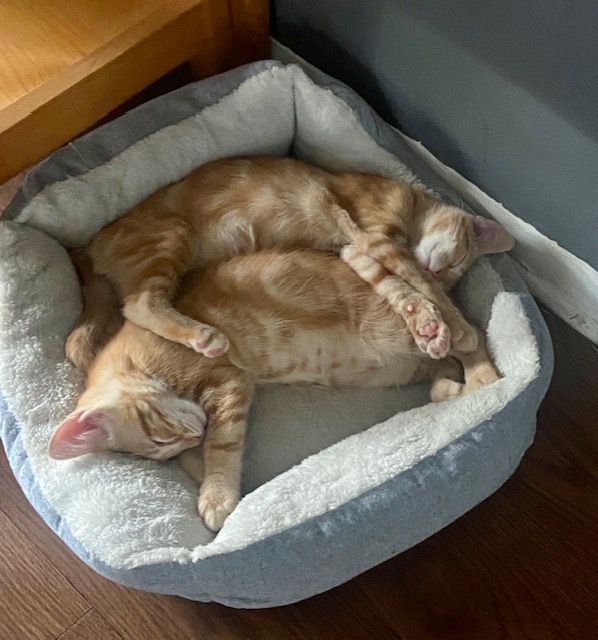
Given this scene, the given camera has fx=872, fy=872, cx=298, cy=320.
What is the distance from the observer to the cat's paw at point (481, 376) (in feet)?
4.54

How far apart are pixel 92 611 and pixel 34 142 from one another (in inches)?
29.8

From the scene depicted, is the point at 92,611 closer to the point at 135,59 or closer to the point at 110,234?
the point at 110,234

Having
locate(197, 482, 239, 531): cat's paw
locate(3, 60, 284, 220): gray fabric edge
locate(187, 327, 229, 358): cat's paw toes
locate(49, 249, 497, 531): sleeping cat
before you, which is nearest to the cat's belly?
locate(49, 249, 497, 531): sleeping cat

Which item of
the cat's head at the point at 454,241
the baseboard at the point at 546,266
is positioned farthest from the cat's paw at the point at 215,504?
the baseboard at the point at 546,266

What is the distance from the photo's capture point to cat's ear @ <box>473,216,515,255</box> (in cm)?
147

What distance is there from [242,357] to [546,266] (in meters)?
0.57

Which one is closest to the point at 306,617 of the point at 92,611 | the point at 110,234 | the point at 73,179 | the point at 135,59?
the point at 92,611

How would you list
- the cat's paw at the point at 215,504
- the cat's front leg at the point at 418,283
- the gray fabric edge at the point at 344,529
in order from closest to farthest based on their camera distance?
the gray fabric edge at the point at 344,529
the cat's paw at the point at 215,504
the cat's front leg at the point at 418,283

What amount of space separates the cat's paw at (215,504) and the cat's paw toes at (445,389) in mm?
362

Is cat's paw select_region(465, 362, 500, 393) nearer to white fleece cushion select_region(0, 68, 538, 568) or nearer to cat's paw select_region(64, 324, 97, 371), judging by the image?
white fleece cushion select_region(0, 68, 538, 568)

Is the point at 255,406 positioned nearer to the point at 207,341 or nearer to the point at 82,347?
the point at 207,341

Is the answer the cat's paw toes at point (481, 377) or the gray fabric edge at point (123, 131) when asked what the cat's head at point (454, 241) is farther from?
the gray fabric edge at point (123, 131)

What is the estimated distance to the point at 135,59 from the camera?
145cm

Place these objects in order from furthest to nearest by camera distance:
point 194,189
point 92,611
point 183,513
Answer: point 194,189 < point 92,611 < point 183,513
